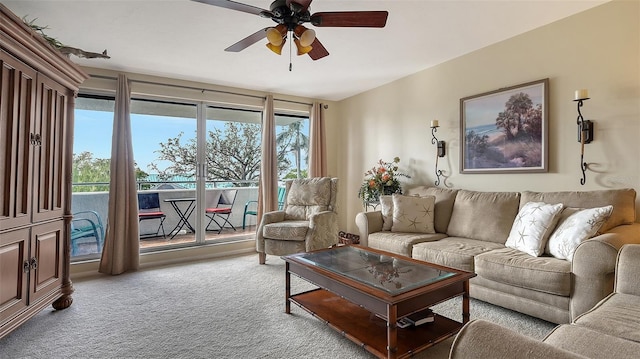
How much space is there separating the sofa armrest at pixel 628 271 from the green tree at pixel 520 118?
1.54 m

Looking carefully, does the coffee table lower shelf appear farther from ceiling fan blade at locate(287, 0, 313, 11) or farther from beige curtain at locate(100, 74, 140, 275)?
beige curtain at locate(100, 74, 140, 275)

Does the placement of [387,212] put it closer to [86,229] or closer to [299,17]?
[299,17]

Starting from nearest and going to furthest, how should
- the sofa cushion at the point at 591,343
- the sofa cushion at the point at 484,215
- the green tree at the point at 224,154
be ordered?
1. the sofa cushion at the point at 591,343
2. the sofa cushion at the point at 484,215
3. the green tree at the point at 224,154

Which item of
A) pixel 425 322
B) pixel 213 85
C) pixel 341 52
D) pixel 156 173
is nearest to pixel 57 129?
pixel 156 173

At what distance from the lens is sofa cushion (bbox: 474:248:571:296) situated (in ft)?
6.50

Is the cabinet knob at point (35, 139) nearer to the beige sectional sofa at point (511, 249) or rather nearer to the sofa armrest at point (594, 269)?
the beige sectional sofa at point (511, 249)

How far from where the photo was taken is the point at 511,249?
2521 mm

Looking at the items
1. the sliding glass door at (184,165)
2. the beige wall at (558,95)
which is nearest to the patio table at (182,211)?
the sliding glass door at (184,165)

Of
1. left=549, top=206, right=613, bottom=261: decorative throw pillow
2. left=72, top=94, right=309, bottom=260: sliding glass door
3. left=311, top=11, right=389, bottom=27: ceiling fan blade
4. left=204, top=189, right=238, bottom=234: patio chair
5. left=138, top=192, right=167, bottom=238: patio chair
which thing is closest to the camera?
left=311, top=11, right=389, bottom=27: ceiling fan blade

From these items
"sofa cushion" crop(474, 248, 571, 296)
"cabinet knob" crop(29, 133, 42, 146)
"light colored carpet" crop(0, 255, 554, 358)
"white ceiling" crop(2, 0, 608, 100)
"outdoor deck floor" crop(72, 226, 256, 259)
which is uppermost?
"white ceiling" crop(2, 0, 608, 100)

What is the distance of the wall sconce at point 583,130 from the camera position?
249 centimetres

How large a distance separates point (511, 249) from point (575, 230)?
0.47m

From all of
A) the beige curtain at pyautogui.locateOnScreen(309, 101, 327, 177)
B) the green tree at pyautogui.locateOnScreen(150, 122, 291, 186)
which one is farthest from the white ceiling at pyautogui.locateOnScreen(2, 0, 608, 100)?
the beige curtain at pyautogui.locateOnScreen(309, 101, 327, 177)

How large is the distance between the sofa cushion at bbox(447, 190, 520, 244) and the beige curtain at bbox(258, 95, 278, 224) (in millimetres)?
2435
